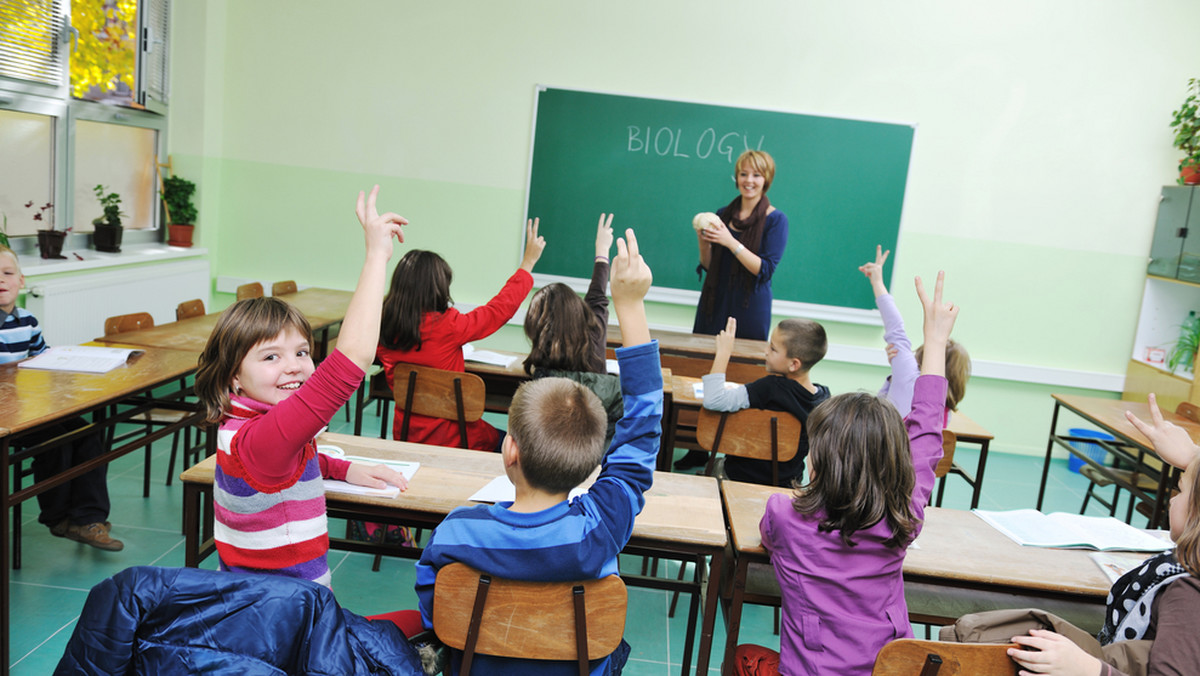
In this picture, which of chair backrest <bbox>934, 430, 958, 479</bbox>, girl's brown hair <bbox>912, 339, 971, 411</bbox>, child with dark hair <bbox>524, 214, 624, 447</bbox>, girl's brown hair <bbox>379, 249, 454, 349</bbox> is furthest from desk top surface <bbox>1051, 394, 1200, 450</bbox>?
girl's brown hair <bbox>379, 249, 454, 349</bbox>

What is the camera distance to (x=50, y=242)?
13.6 ft

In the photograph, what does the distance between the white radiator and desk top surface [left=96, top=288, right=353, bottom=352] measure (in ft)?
1.25

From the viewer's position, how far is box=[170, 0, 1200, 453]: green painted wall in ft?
16.6

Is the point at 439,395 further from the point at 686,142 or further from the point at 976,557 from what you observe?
the point at 686,142

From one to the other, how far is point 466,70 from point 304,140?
1.15 m

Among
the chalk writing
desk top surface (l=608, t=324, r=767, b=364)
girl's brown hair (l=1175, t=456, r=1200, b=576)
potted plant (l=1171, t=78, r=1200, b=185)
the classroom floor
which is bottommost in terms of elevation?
the classroom floor

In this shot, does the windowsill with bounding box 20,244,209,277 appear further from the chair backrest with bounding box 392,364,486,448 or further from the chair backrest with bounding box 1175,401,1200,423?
the chair backrest with bounding box 1175,401,1200,423

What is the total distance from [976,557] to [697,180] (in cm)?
367

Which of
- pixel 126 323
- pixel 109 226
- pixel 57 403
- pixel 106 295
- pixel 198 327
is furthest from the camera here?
pixel 109 226

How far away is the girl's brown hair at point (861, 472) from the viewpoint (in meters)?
1.61

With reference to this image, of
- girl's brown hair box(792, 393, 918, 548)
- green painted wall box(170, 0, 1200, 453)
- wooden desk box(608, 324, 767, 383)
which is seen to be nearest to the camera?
girl's brown hair box(792, 393, 918, 548)

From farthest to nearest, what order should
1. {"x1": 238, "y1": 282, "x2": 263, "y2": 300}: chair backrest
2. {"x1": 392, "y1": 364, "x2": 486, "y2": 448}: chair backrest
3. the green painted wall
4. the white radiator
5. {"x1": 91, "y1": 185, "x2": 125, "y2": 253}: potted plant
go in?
the green painted wall, {"x1": 91, "y1": 185, "x2": 125, "y2": 253}: potted plant, {"x1": 238, "y1": 282, "x2": 263, "y2": 300}: chair backrest, the white radiator, {"x1": 392, "y1": 364, "x2": 486, "y2": 448}: chair backrest

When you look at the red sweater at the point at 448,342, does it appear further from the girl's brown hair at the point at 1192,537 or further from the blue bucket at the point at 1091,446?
the blue bucket at the point at 1091,446

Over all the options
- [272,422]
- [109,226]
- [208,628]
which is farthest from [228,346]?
[109,226]
